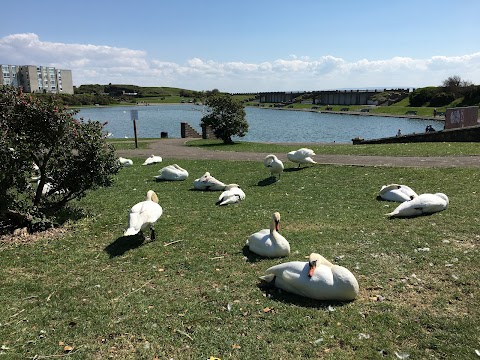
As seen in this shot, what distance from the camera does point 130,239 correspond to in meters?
9.47

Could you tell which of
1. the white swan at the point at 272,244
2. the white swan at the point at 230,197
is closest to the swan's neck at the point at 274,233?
the white swan at the point at 272,244

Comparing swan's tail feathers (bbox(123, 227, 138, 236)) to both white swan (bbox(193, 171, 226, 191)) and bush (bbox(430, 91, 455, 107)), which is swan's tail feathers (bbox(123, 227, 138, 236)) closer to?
white swan (bbox(193, 171, 226, 191))

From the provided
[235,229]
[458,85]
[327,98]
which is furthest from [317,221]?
[327,98]

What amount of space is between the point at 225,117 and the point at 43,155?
79.4 feet

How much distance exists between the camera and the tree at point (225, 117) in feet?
109

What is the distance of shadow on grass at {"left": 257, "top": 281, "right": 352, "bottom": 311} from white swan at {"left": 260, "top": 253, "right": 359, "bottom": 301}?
0.07 metres

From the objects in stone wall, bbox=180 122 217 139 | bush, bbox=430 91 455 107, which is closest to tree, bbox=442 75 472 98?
bush, bbox=430 91 455 107

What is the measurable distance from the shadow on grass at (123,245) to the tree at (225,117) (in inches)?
961

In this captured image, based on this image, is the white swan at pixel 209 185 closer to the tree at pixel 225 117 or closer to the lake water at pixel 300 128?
the tree at pixel 225 117

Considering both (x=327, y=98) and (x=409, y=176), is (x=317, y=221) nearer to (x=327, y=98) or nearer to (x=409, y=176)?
(x=409, y=176)

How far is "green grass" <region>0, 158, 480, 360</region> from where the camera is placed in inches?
204

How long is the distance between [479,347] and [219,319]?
3433 millimetres

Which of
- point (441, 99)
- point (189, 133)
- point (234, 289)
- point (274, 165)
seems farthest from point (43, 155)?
point (441, 99)

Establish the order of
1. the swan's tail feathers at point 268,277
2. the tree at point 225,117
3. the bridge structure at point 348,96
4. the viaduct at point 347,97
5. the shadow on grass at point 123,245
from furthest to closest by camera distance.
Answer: the viaduct at point 347,97, the bridge structure at point 348,96, the tree at point 225,117, the shadow on grass at point 123,245, the swan's tail feathers at point 268,277
